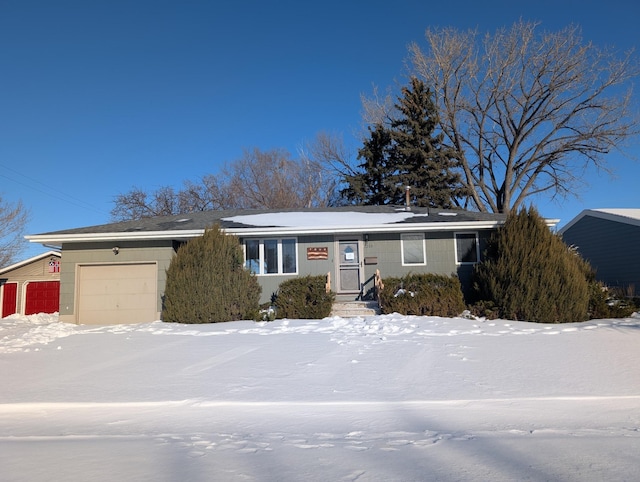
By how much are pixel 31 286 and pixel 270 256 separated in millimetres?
15983

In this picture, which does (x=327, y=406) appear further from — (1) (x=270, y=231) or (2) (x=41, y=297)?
(2) (x=41, y=297)

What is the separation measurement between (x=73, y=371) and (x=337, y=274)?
327 inches

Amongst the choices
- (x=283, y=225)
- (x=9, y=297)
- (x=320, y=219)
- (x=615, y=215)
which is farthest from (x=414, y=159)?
(x=9, y=297)

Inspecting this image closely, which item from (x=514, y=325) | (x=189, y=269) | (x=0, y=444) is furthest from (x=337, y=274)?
(x=0, y=444)

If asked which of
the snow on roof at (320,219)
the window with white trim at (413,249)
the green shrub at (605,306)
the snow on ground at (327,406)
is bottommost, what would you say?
the snow on ground at (327,406)

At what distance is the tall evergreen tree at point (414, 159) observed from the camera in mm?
25766

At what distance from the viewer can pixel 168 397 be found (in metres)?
5.53

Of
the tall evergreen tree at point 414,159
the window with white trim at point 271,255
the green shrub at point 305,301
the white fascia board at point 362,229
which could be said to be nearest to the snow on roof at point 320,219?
the white fascia board at point 362,229

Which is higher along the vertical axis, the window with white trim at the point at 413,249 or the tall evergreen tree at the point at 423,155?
the tall evergreen tree at the point at 423,155

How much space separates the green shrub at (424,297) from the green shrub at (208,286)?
3587 mm

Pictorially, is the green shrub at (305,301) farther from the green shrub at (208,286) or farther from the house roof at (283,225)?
the house roof at (283,225)

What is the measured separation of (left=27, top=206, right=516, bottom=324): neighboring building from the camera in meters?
13.6

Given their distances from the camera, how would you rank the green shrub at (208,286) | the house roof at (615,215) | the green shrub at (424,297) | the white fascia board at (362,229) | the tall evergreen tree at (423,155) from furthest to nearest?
the tall evergreen tree at (423,155), the house roof at (615,215), the white fascia board at (362,229), the green shrub at (208,286), the green shrub at (424,297)

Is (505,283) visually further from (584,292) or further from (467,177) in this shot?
A: (467,177)
